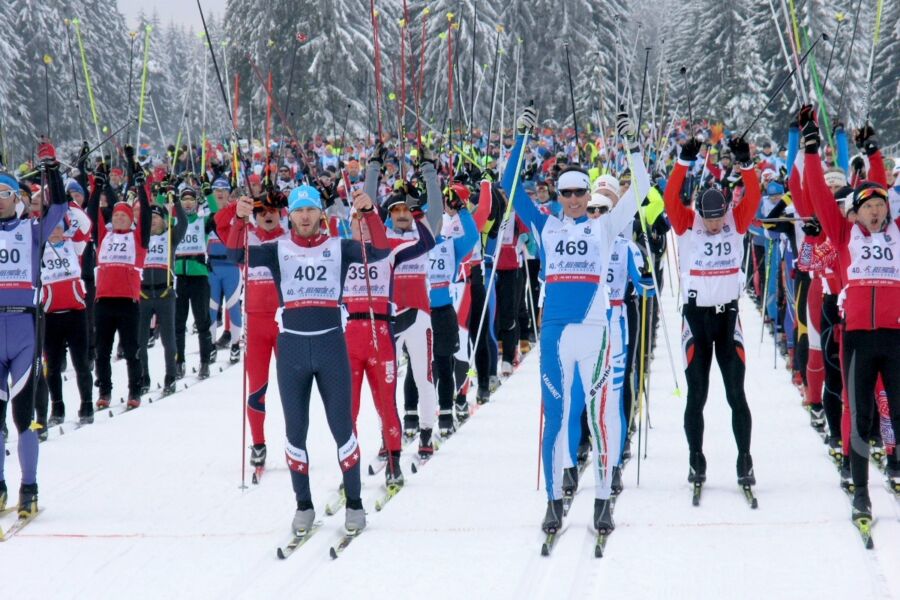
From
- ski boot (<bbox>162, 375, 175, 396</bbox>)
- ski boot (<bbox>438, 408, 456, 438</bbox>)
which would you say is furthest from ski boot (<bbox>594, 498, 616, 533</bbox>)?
ski boot (<bbox>162, 375, 175, 396</bbox>)

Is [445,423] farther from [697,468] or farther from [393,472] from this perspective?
[697,468]

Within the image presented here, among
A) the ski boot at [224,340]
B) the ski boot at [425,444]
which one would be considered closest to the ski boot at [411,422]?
the ski boot at [425,444]

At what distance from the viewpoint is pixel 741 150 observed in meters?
7.06

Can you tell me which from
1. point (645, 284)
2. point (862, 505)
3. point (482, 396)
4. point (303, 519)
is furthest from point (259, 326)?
point (862, 505)

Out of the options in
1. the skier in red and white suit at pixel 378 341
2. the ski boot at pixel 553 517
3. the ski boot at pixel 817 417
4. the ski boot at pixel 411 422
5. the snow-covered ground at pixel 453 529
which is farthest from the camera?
the ski boot at pixel 411 422

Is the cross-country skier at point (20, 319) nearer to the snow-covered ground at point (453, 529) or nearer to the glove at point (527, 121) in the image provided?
the snow-covered ground at point (453, 529)

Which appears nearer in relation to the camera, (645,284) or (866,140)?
(645,284)

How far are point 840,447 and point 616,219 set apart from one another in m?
2.90

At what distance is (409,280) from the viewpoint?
873 centimetres

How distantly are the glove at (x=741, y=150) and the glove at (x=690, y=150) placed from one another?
0.24 meters

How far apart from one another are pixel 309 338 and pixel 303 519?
3.75 ft

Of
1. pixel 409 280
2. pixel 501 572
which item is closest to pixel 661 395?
pixel 409 280

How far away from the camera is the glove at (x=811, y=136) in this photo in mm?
6473

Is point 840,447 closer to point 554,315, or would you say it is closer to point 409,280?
point 554,315
